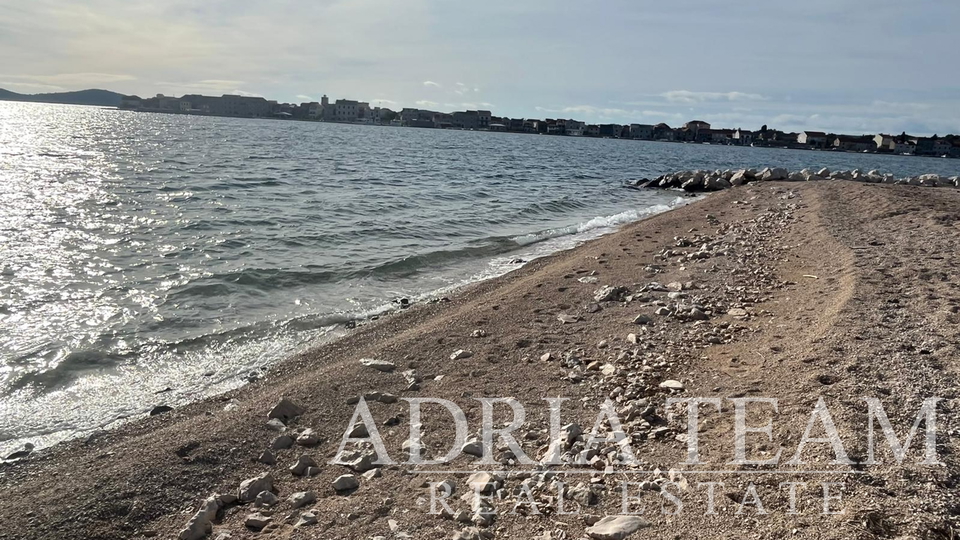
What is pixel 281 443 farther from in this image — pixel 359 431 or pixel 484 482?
pixel 484 482

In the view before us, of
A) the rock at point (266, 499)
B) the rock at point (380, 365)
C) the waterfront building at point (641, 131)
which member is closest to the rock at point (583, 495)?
the rock at point (266, 499)

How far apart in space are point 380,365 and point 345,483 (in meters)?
2.33

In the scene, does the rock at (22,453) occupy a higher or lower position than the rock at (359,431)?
lower

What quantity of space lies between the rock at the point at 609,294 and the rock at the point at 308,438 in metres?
5.02

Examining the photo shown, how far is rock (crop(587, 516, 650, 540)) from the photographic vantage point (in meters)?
3.41

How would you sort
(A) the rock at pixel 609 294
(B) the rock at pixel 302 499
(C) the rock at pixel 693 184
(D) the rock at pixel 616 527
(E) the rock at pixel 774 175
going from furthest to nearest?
(C) the rock at pixel 693 184 < (E) the rock at pixel 774 175 < (A) the rock at pixel 609 294 < (B) the rock at pixel 302 499 < (D) the rock at pixel 616 527

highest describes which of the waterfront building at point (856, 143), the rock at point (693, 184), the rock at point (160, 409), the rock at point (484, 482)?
the waterfront building at point (856, 143)

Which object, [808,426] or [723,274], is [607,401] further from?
[723,274]

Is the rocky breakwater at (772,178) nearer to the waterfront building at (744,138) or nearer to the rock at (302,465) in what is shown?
the rock at (302,465)

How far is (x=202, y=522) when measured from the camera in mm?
4098

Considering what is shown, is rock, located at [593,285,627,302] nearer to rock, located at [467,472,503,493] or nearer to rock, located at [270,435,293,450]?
rock, located at [467,472,503,493]

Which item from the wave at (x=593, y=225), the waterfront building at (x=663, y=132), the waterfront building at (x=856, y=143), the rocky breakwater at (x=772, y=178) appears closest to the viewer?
the wave at (x=593, y=225)

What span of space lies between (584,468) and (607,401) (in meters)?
1.18

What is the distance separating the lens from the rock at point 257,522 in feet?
13.4
